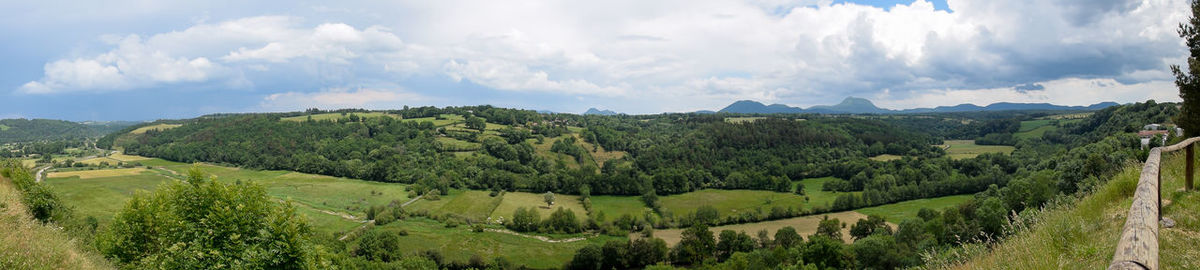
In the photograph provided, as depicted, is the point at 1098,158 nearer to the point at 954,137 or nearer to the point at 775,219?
the point at 775,219

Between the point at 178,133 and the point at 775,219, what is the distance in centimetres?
14571

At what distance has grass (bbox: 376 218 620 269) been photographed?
174ft

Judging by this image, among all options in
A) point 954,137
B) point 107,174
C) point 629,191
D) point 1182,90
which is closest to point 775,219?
point 629,191

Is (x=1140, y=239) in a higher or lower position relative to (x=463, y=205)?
higher

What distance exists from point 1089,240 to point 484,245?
56.0m

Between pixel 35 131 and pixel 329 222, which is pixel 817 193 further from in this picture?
pixel 35 131

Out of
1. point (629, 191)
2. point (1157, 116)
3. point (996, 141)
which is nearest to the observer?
point (1157, 116)

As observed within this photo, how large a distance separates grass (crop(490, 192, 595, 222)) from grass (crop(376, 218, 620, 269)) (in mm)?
8946

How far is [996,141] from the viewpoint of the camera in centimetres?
12644

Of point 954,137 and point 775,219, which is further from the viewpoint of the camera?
point 954,137

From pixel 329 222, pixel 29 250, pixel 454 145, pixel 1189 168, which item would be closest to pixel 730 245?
pixel 1189 168

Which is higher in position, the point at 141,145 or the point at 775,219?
the point at 141,145

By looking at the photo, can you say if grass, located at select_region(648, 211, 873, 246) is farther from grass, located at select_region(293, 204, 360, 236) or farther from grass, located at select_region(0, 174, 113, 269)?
grass, located at select_region(0, 174, 113, 269)

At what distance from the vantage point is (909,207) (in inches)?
2790
